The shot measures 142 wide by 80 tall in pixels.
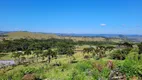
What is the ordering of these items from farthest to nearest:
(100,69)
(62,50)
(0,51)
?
(0,51) < (62,50) < (100,69)

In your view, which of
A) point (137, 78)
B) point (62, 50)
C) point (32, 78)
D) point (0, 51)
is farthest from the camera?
point (0, 51)

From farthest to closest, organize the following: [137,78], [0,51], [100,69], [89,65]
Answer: [0,51] → [89,65] → [100,69] → [137,78]

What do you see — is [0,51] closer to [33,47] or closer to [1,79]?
[33,47]

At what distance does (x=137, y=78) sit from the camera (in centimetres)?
3047

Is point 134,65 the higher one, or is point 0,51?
point 134,65

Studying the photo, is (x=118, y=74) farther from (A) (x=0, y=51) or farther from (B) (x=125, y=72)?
(A) (x=0, y=51)

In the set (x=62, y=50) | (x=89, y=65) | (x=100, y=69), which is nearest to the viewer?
(x=100, y=69)

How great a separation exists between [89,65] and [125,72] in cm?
820

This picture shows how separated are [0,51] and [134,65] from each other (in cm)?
13292

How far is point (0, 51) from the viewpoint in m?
148

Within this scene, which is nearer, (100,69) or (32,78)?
(32,78)

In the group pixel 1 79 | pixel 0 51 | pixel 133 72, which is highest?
pixel 133 72

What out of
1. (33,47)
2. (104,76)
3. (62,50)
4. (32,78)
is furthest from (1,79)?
(33,47)

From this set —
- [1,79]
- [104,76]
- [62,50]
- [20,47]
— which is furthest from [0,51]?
[104,76]
